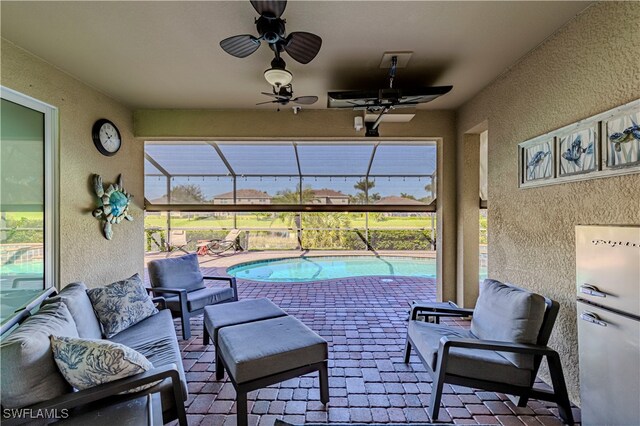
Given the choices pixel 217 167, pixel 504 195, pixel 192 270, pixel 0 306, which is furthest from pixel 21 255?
pixel 504 195

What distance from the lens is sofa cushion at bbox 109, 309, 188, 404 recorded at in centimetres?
168

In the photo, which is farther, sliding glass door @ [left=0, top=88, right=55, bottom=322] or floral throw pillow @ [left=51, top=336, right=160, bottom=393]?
sliding glass door @ [left=0, top=88, right=55, bottom=322]

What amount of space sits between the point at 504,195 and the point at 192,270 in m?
3.79

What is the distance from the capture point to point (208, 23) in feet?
6.84

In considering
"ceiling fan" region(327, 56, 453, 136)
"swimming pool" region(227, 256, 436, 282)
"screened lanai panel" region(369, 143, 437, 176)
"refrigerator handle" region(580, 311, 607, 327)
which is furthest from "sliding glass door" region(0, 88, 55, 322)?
"screened lanai panel" region(369, 143, 437, 176)

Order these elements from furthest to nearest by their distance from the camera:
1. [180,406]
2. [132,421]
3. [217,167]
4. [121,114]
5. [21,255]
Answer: [217,167] → [121,114] → [21,255] → [180,406] → [132,421]

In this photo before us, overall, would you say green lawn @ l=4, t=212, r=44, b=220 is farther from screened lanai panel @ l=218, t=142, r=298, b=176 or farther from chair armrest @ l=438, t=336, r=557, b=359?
chair armrest @ l=438, t=336, r=557, b=359

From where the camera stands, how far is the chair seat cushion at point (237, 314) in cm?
246

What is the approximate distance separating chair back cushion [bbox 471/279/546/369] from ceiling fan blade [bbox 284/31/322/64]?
222cm

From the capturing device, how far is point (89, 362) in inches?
54.3

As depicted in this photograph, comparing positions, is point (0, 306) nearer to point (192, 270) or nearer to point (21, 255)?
point (21, 255)

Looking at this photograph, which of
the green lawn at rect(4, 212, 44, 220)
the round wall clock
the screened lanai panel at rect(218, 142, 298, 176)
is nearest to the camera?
the green lawn at rect(4, 212, 44, 220)

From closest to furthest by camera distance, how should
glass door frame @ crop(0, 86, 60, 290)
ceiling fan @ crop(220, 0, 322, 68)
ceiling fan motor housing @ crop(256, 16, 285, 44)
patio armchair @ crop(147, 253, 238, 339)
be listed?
ceiling fan @ crop(220, 0, 322, 68) < ceiling fan motor housing @ crop(256, 16, 285, 44) < glass door frame @ crop(0, 86, 60, 290) < patio armchair @ crop(147, 253, 238, 339)

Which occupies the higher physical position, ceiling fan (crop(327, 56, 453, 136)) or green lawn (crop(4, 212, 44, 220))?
ceiling fan (crop(327, 56, 453, 136))
